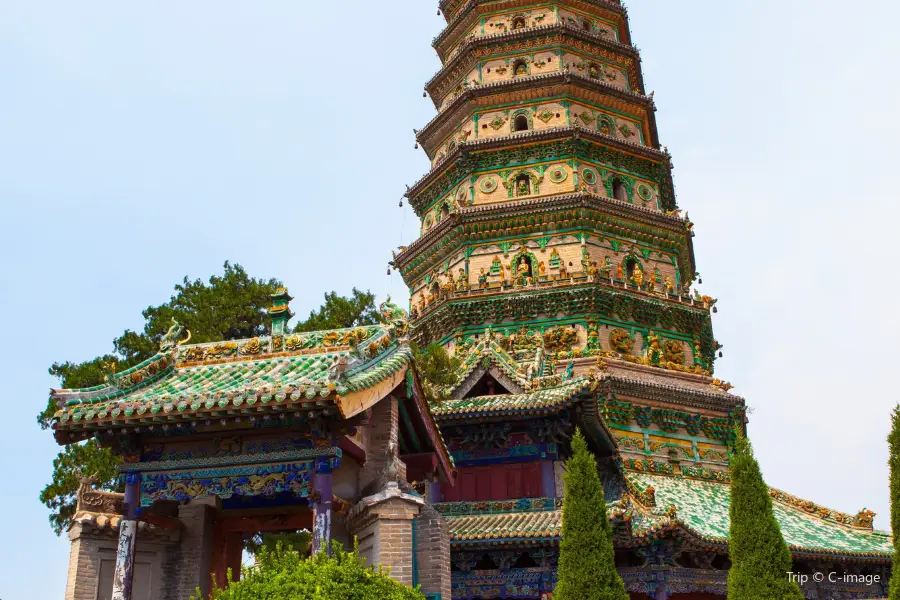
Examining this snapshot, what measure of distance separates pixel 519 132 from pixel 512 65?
3362 millimetres

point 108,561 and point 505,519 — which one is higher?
point 505,519

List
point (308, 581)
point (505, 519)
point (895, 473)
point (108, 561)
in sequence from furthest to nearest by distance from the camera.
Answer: point (505, 519), point (895, 473), point (108, 561), point (308, 581)

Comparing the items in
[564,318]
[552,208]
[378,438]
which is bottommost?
[378,438]

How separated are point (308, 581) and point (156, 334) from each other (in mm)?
16508

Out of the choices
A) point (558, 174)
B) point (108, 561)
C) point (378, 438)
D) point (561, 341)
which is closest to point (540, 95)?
point (558, 174)

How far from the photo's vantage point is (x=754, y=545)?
45.2 ft

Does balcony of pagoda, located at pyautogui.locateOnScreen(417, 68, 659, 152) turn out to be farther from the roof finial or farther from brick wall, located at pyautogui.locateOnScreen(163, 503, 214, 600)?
brick wall, located at pyautogui.locateOnScreen(163, 503, 214, 600)

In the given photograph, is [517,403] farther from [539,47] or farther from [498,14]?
[498,14]

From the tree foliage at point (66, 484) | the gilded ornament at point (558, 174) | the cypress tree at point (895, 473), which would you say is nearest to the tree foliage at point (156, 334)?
the tree foliage at point (66, 484)

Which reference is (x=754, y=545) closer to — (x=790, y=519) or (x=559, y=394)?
(x=559, y=394)

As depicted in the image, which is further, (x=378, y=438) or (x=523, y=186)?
(x=523, y=186)

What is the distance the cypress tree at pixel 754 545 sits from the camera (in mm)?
13414

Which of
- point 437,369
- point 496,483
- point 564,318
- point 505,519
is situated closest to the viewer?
point 505,519

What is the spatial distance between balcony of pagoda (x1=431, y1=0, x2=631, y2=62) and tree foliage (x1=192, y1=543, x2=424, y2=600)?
2568cm
